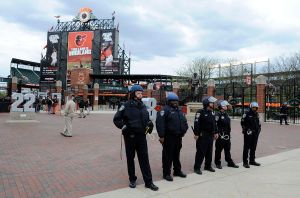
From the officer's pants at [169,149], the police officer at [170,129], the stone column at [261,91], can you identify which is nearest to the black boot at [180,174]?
the police officer at [170,129]

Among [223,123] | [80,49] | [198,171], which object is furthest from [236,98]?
[80,49]

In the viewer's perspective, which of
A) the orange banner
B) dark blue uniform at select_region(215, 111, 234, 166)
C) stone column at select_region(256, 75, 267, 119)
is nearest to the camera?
dark blue uniform at select_region(215, 111, 234, 166)

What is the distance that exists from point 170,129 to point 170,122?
0.44 feet

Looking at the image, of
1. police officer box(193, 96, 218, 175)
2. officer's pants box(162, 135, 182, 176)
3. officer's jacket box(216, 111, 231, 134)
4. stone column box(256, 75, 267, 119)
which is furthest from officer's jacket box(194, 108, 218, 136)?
stone column box(256, 75, 267, 119)

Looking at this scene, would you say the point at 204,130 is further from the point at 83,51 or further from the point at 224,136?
the point at 83,51

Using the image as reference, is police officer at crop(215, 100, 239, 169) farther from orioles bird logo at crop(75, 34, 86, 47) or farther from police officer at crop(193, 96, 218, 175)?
orioles bird logo at crop(75, 34, 86, 47)

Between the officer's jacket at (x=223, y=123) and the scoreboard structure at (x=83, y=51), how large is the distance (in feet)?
200

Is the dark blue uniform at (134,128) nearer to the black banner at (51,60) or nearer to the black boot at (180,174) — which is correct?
the black boot at (180,174)

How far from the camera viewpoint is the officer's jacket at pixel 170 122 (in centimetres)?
601

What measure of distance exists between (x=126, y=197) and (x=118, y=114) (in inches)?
54.6

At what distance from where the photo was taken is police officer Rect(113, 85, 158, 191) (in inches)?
214

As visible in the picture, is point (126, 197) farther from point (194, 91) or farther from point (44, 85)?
point (44, 85)

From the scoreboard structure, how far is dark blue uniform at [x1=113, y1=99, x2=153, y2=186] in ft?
205

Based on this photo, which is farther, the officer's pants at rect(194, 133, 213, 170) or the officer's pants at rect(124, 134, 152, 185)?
the officer's pants at rect(194, 133, 213, 170)
